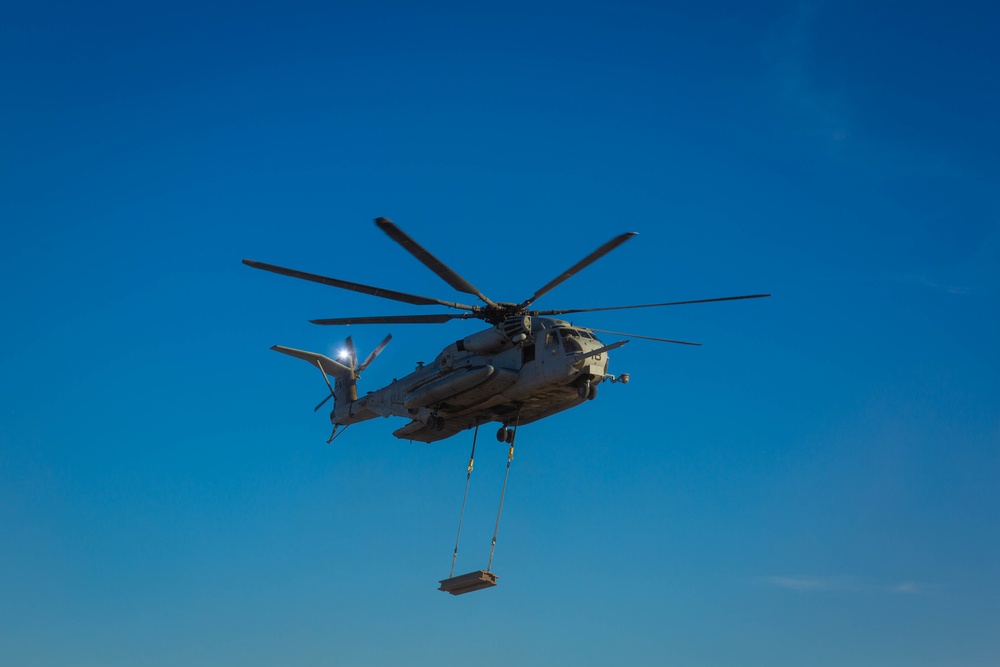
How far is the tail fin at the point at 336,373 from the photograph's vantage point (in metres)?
53.6

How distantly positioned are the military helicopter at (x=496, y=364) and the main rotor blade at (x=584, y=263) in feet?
0.12

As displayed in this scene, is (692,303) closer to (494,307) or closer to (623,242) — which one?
(623,242)

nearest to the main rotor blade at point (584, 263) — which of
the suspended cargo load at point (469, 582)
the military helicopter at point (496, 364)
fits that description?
the military helicopter at point (496, 364)

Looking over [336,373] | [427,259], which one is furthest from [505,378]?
[336,373]

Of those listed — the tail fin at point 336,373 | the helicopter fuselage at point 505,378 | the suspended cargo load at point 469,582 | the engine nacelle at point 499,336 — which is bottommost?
the suspended cargo load at point 469,582

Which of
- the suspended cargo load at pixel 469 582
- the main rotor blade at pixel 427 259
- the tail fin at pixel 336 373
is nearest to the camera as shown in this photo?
the main rotor blade at pixel 427 259

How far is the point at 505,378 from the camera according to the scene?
42.1m

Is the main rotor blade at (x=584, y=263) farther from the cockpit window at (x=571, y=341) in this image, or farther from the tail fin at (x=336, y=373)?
the tail fin at (x=336, y=373)

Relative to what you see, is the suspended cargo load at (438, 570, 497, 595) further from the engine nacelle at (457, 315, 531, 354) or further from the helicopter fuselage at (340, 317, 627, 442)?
the engine nacelle at (457, 315, 531, 354)

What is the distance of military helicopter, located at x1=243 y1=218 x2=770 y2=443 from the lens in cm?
4019

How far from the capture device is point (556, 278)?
40969 mm

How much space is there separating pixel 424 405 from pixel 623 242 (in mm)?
11757

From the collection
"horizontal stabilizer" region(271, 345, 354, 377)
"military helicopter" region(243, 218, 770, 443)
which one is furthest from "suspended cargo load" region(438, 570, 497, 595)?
"horizontal stabilizer" region(271, 345, 354, 377)

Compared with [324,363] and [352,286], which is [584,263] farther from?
[324,363]
